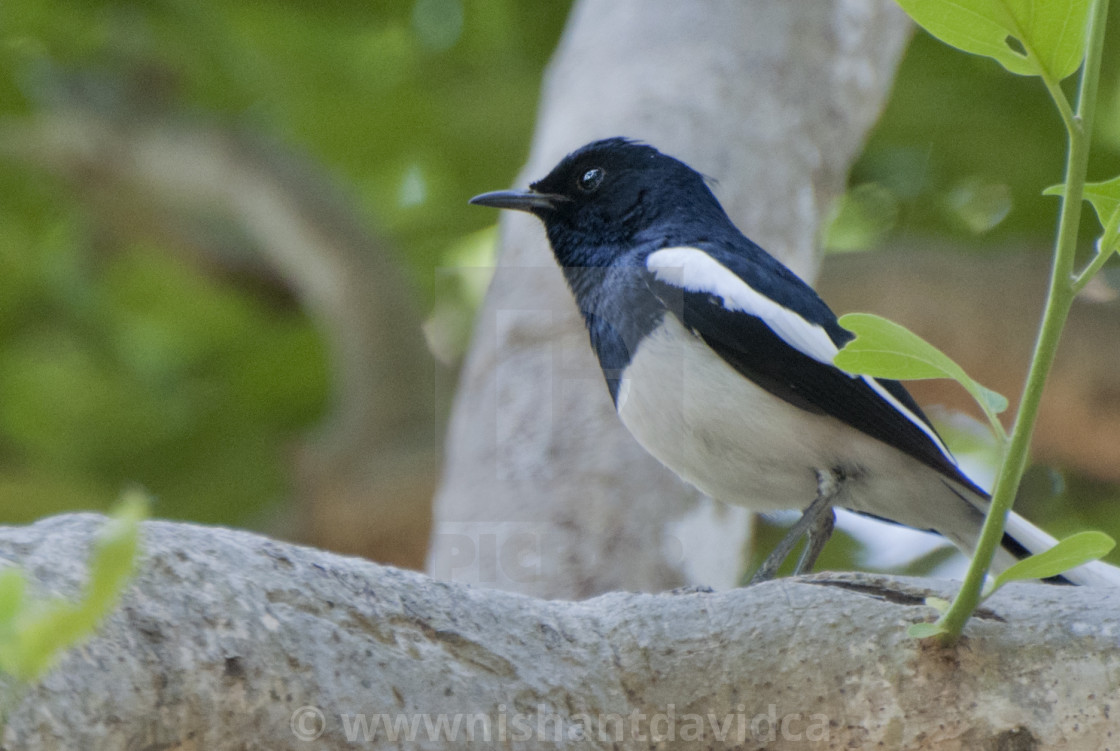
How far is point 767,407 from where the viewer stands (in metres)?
2.65

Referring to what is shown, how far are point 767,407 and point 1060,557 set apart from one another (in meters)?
1.17

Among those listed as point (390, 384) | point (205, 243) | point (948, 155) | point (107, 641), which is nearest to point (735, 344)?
point (107, 641)

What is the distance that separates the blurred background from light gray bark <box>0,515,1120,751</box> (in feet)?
10.4

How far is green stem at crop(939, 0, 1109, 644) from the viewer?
4.34 ft

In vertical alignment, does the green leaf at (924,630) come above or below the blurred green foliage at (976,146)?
below

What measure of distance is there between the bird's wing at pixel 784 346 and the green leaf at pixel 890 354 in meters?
1.06

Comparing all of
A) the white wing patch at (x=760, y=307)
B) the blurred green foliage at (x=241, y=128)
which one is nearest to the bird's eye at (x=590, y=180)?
Result: the white wing patch at (x=760, y=307)

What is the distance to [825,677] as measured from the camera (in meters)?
1.75

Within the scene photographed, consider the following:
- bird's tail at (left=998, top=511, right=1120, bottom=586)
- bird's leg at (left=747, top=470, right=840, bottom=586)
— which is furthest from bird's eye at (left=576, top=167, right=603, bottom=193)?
bird's tail at (left=998, top=511, right=1120, bottom=586)

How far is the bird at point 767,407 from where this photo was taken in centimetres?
262

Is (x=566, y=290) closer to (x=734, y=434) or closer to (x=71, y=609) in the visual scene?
(x=734, y=434)

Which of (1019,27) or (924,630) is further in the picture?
(924,630)

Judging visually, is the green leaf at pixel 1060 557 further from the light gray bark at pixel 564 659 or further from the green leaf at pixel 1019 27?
the green leaf at pixel 1019 27

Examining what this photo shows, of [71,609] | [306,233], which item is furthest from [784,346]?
[306,233]
